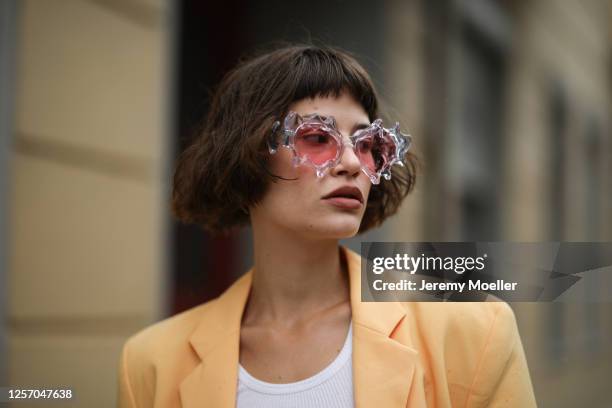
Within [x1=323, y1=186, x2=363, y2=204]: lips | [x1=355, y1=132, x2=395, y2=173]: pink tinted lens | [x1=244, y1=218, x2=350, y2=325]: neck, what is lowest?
[x1=244, y1=218, x2=350, y2=325]: neck

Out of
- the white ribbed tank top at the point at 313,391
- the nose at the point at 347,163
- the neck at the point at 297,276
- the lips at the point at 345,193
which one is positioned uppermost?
the nose at the point at 347,163

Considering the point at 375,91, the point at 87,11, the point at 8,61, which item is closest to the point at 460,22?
the point at 87,11

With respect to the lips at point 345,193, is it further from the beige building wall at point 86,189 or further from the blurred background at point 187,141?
the beige building wall at point 86,189

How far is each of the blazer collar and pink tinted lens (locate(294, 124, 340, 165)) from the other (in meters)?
0.44

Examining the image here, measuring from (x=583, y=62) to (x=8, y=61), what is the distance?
1181cm

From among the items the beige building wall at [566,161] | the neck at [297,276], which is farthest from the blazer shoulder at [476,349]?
the beige building wall at [566,161]

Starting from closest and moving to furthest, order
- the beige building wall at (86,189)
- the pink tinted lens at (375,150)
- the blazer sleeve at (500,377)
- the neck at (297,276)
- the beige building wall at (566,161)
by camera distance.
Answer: the blazer sleeve at (500,377), the pink tinted lens at (375,150), the neck at (297,276), the beige building wall at (86,189), the beige building wall at (566,161)

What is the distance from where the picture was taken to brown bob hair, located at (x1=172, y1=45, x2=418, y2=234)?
2.16m

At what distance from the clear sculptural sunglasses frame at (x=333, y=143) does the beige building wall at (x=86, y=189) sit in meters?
1.93

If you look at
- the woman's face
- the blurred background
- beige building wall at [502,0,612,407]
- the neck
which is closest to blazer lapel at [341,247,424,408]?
the neck

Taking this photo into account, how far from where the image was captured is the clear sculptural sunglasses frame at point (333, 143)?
205cm

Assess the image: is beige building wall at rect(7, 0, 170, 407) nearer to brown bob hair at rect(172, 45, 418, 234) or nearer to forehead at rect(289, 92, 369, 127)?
brown bob hair at rect(172, 45, 418, 234)

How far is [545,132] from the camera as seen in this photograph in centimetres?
1146

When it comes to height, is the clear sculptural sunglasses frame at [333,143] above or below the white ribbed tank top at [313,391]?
above
